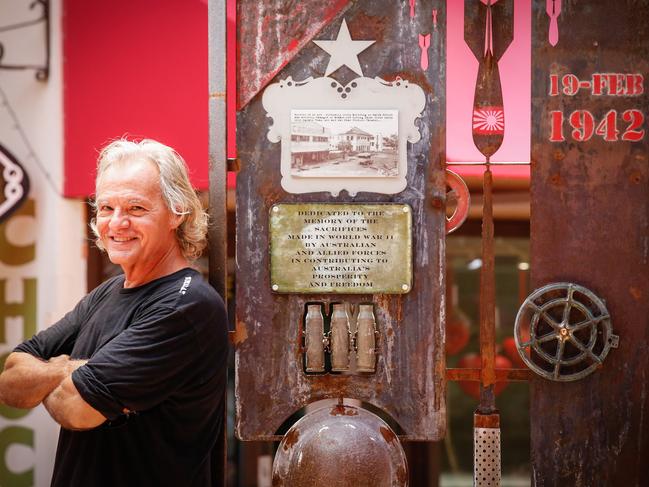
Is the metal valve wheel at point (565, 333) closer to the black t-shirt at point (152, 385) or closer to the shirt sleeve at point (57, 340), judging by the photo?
the black t-shirt at point (152, 385)

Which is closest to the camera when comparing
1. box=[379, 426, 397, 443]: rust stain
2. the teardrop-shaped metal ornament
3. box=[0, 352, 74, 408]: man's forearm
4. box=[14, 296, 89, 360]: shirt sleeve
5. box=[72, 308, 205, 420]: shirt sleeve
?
box=[72, 308, 205, 420]: shirt sleeve

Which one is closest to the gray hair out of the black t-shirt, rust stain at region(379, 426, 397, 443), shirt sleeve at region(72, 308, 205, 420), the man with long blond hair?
the man with long blond hair

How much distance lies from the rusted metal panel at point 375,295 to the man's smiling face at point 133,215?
0.44 metres

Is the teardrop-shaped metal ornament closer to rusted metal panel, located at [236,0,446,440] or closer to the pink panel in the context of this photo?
rusted metal panel, located at [236,0,446,440]

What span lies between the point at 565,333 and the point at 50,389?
1.85 metres

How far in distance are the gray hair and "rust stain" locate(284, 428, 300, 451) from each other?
0.75m

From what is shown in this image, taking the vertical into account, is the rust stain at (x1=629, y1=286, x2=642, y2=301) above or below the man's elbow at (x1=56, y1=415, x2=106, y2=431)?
above

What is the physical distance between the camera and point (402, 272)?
298cm

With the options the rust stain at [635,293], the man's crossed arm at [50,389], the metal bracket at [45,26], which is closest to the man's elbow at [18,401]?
the man's crossed arm at [50,389]

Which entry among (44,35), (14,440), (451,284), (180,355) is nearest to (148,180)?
(180,355)

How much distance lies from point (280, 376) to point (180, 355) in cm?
70

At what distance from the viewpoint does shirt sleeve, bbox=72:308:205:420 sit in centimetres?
233

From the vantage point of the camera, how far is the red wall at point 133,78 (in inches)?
154

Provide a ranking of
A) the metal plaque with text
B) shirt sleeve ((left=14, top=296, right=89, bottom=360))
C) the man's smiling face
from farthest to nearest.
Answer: the metal plaque with text
shirt sleeve ((left=14, top=296, right=89, bottom=360))
the man's smiling face
